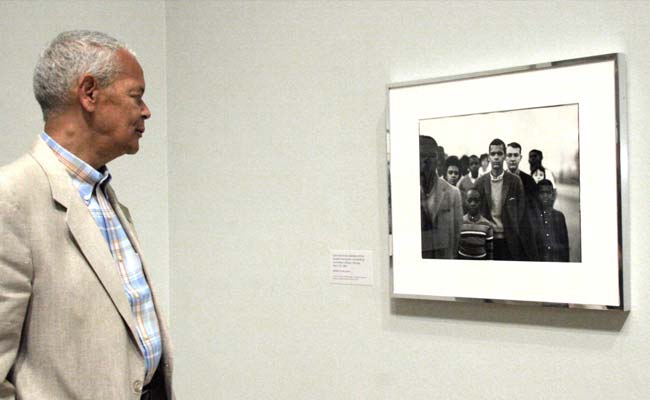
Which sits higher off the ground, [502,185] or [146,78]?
[146,78]

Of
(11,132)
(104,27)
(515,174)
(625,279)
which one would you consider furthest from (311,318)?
(104,27)

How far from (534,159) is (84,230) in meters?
→ 1.08

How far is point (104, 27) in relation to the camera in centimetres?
220

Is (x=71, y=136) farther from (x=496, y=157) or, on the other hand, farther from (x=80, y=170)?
(x=496, y=157)


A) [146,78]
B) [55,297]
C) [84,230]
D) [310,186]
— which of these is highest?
[146,78]

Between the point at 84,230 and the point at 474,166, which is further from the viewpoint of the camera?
the point at 474,166

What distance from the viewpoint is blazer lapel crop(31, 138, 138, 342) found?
1232 millimetres

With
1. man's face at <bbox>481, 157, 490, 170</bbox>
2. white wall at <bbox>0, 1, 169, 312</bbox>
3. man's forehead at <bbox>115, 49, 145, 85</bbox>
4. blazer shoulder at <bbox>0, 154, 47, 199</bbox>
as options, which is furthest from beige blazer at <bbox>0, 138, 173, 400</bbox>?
man's face at <bbox>481, 157, 490, 170</bbox>

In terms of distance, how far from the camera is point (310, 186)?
2062mm

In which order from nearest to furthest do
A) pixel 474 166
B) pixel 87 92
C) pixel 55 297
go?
pixel 55 297 < pixel 87 92 < pixel 474 166

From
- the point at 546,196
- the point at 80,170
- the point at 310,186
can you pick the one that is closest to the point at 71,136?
the point at 80,170

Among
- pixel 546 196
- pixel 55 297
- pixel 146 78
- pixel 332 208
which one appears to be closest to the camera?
pixel 55 297

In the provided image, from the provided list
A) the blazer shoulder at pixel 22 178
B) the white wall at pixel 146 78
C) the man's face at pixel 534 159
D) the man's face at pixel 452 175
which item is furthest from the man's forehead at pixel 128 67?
the man's face at pixel 534 159

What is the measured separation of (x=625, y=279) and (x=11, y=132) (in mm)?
1706
